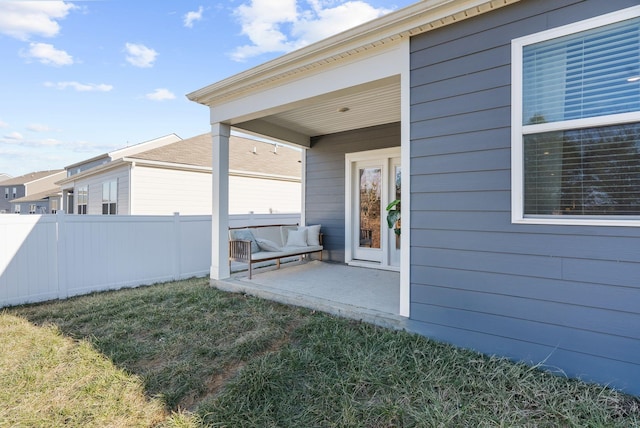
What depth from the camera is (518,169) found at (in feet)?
8.00

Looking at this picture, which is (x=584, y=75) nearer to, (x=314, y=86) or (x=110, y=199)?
(x=314, y=86)

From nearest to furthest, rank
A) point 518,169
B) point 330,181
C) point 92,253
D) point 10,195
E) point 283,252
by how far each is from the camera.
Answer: point 518,169
point 92,253
point 283,252
point 330,181
point 10,195

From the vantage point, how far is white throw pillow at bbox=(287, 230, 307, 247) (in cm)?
622

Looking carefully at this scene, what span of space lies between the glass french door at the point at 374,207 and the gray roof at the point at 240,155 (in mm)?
4959

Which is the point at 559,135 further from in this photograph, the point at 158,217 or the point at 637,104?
the point at 158,217

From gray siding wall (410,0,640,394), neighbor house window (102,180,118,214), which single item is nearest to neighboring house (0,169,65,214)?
neighbor house window (102,180,118,214)

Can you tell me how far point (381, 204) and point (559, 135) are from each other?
3.71 m

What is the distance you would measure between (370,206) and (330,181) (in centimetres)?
103

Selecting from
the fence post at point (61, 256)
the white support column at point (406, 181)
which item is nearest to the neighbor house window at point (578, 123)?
the white support column at point (406, 181)

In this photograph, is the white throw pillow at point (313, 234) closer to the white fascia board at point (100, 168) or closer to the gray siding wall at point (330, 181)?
the gray siding wall at point (330, 181)

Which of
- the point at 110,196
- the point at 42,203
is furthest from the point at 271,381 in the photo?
the point at 42,203

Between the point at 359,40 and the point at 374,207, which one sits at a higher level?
the point at 359,40

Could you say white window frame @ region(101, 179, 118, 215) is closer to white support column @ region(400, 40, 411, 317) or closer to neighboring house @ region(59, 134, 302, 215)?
neighboring house @ region(59, 134, 302, 215)

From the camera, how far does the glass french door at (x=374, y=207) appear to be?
5.79 m
